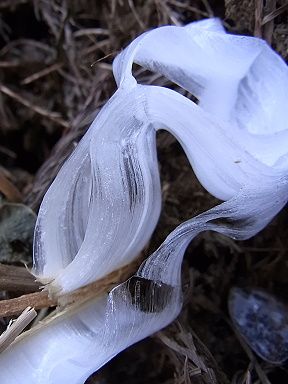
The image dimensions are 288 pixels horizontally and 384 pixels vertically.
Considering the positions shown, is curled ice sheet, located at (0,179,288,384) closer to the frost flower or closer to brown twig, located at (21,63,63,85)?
the frost flower

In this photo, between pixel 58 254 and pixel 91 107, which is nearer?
pixel 58 254

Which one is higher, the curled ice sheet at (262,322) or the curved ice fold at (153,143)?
the curved ice fold at (153,143)

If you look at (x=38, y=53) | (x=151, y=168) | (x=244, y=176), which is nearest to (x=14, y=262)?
(x=151, y=168)

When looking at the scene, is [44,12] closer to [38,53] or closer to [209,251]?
[38,53]

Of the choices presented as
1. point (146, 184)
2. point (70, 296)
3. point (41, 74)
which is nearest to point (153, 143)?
point (146, 184)

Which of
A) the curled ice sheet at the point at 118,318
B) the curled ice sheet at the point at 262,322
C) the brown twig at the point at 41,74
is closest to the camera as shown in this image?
the curled ice sheet at the point at 118,318

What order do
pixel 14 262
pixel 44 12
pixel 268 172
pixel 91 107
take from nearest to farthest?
pixel 268 172 < pixel 14 262 < pixel 91 107 < pixel 44 12

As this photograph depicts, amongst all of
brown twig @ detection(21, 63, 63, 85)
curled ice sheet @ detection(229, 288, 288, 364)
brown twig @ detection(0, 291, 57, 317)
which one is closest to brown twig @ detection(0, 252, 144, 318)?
brown twig @ detection(0, 291, 57, 317)

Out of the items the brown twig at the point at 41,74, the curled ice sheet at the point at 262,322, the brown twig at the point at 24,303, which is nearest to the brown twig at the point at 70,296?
the brown twig at the point at 24,303

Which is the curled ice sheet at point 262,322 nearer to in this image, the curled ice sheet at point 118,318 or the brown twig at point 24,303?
the curled ice sheet at point 118,318
